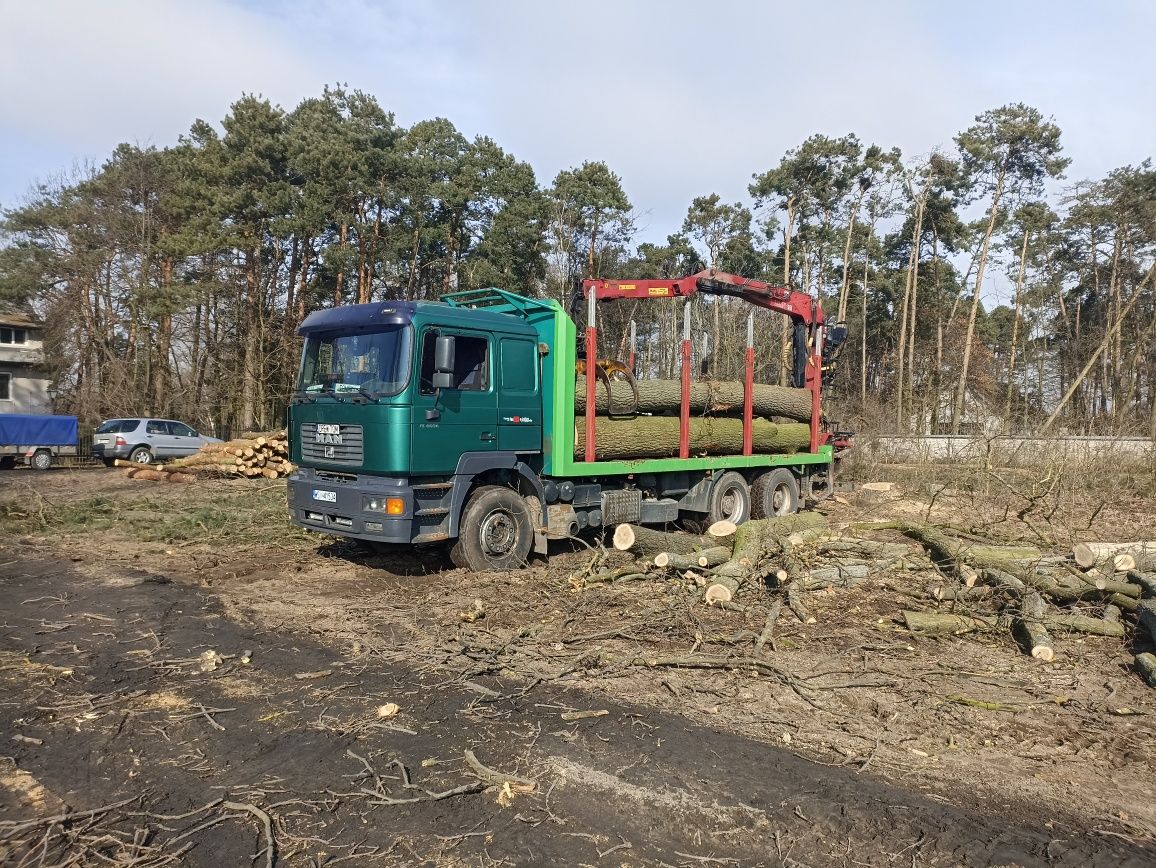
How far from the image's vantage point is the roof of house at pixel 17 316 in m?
37.7

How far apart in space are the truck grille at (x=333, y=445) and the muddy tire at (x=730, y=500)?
512cm

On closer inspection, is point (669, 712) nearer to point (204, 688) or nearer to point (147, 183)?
point (204, 688)

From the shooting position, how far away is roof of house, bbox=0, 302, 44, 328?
124 ft

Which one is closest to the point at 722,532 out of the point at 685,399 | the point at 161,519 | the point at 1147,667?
the point at 685,399

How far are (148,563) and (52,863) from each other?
667 centimetres

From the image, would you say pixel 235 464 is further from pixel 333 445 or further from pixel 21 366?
pixel 21 366

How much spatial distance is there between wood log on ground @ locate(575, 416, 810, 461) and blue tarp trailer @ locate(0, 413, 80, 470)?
66.8 ft

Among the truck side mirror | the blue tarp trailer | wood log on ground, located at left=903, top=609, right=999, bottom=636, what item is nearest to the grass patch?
the truck side mirror

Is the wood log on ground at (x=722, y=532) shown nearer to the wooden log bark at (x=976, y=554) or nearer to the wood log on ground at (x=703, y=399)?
the wood log on ground at (x=703, y=399)

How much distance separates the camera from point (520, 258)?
30312mm

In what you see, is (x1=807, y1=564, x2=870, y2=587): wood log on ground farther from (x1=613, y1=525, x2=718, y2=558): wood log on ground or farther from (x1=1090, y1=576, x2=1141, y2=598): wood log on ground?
(x1=1090, y1=576, x2=1141, y2=598): wood log on ground

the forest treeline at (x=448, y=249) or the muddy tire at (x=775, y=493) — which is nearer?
the muddy tire at (x=775, y=493)

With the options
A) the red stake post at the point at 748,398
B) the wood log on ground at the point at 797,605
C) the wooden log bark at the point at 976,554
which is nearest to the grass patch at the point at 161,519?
the red stake post at the point at 748,398

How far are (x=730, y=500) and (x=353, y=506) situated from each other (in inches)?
226
